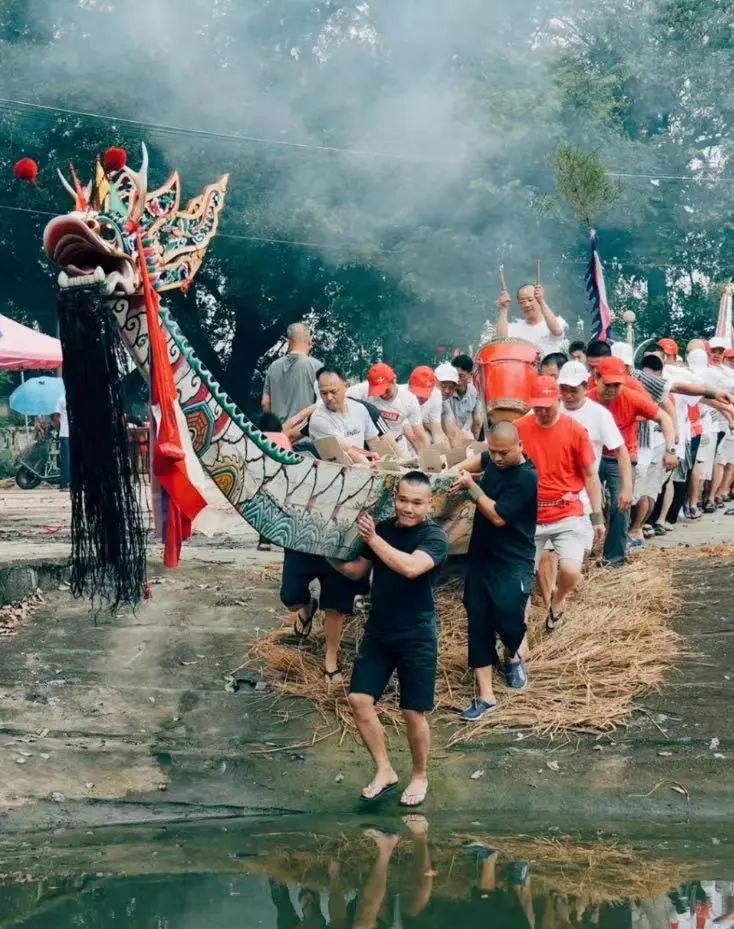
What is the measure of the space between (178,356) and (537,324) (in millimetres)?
4836

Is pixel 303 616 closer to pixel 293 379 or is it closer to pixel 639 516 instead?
pixel 293 379

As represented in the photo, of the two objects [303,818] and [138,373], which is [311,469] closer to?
[138,373]

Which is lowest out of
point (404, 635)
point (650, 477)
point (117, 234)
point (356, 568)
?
point (404, 635)

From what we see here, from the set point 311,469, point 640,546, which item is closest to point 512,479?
point 311,469

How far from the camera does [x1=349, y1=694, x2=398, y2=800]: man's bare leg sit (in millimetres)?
6398

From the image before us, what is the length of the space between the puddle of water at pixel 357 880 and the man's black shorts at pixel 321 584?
5.04ft

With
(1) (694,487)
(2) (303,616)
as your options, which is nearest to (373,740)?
(2) (303,616)

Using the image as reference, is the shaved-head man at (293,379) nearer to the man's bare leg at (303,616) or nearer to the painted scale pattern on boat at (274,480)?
the man's bare leg at (303,616)

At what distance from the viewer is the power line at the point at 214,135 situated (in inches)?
847

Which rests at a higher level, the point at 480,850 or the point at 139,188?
the point at 139,188

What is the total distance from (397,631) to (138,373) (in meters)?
1.88

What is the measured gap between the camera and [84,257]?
6277 millimetres

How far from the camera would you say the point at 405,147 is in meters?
22.7

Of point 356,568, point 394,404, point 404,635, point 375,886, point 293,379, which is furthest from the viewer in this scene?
point 293,379
